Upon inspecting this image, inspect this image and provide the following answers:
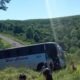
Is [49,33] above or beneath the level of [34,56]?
beneath

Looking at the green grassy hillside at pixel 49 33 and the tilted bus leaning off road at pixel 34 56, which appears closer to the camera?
the tilted bus leaning off road at pixel 34 56

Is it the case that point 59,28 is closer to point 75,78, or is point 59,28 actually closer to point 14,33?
point 14,33

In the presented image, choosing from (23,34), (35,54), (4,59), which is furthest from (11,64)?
(23,34)

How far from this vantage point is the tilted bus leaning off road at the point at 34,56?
32.7m

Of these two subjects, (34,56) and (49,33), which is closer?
(34,56)

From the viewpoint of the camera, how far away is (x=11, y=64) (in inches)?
1387

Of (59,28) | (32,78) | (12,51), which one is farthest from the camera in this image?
(59,28)

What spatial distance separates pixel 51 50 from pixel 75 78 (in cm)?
1536

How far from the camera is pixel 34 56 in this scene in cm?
3403

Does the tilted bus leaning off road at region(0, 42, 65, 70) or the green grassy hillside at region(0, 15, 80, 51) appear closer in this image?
the tilted bus leaning off road at region(0, 42, 65, 70)

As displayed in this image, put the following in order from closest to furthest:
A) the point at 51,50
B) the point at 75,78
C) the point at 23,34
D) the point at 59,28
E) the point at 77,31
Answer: the point at 75,78 < the point at 51,50 < the point at 77,31 < the point at 59,28 < the point at 23,34

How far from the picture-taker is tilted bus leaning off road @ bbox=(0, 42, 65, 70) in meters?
32.7

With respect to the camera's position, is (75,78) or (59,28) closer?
(75,78)

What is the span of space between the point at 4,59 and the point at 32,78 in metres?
12.0
